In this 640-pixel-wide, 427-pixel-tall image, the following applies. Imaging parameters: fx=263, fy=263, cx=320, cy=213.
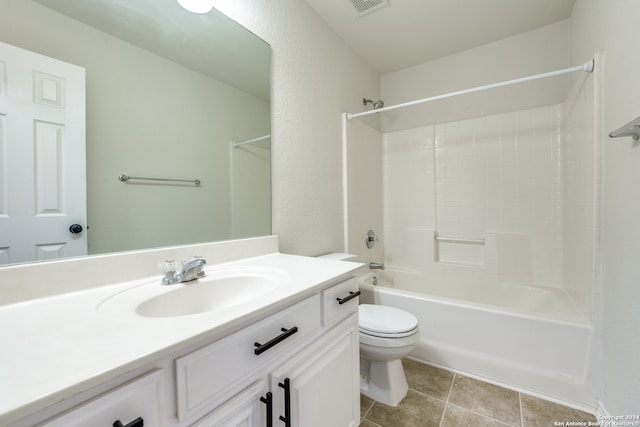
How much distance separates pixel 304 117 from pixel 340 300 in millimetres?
1175

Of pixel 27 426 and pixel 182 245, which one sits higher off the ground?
pixel 182 245

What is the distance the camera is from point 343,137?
2059 mm

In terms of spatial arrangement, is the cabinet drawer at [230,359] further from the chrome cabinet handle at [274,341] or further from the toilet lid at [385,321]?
the toilet lid at [385,321]

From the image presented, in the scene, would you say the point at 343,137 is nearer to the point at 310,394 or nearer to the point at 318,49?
the point at 318,49

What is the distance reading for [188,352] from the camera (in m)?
0.53

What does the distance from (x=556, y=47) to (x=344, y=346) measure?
2.62 metres

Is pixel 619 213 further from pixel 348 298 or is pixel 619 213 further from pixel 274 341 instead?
pixel 274 341

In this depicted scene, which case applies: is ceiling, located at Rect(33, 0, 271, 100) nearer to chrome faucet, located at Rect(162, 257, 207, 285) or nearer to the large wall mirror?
the large wall mirror

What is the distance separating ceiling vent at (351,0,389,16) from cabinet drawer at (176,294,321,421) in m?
1.91

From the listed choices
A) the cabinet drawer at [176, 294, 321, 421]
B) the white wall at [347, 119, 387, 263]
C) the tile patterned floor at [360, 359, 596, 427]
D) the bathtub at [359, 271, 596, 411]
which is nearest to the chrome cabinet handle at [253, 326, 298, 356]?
the cabinet drawer at [176, 294, 321, 421]

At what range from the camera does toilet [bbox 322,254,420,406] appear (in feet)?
4.42

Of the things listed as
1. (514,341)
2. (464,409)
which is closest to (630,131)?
(514,341)

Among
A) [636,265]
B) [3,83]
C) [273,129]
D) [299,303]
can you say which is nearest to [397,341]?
[299,303]

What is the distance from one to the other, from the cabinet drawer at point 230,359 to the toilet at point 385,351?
705 millimetres
